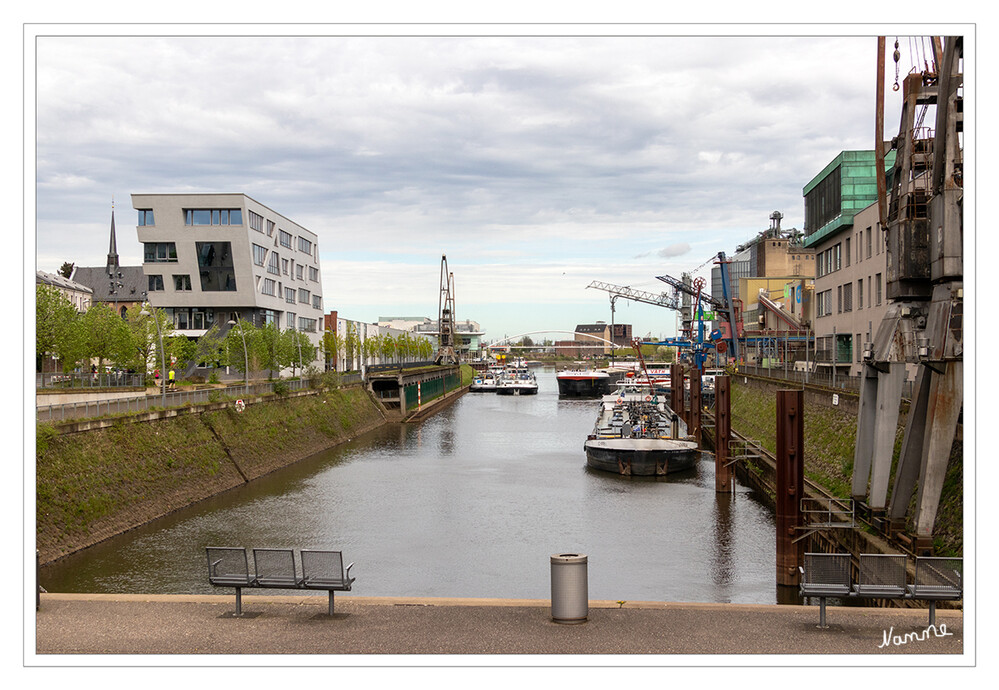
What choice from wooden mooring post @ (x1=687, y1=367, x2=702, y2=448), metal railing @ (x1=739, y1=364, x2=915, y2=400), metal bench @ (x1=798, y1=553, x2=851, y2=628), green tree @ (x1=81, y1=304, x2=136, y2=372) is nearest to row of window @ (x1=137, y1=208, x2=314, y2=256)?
green tree @ (x1=81, y1=304, x2=136, y2=372)

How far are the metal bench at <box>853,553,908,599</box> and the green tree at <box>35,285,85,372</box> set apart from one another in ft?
126

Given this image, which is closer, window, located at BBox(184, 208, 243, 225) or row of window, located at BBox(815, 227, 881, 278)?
row of window, located at BBox(815, 227, 881, 278)

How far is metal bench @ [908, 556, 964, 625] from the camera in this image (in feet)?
38.0

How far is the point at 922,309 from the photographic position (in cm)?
1839

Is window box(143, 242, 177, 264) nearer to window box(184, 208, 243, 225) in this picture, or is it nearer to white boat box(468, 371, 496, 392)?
window box(184, 208, 243, 225)

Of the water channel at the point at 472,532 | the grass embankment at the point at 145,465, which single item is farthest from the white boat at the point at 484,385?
the grass embankment at the point at 145,465

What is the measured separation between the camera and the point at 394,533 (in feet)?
92.7

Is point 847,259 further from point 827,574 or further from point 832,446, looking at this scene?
point 827,574

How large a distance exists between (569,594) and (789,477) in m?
10.2

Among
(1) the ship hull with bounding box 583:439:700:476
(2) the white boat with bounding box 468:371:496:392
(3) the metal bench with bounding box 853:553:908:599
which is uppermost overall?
(3) the metal bench with bounding box 853:553:908:599

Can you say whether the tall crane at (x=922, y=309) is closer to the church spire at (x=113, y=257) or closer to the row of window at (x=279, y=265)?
the row of window at (x=279, y=265)

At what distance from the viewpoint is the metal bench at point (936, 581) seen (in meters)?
11.6

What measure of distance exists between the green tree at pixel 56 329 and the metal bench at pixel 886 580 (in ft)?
126

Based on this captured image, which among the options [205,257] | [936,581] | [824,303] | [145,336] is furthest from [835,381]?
[205,257]
